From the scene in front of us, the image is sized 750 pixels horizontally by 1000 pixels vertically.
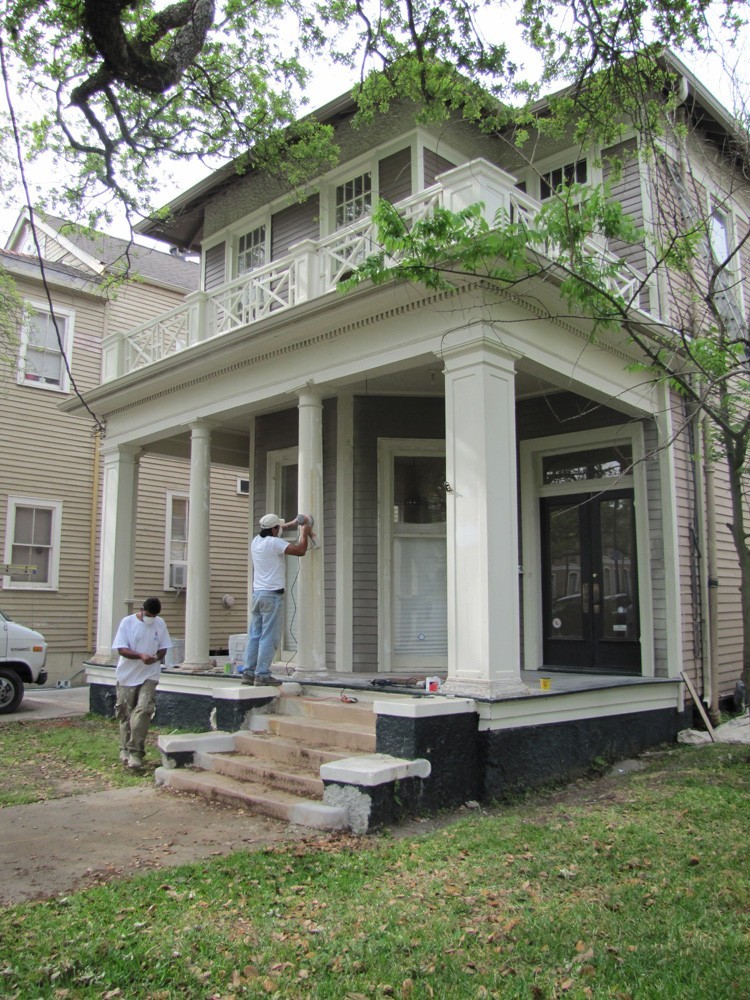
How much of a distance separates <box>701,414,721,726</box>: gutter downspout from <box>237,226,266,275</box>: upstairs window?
24.5 feet

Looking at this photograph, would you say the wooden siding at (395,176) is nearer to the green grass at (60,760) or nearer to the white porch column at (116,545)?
the white porch column at (116,545)

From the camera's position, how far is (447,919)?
4.32m

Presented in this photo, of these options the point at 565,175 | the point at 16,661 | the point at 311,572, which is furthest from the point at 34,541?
the point at 565,175

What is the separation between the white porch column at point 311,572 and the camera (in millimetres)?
9258

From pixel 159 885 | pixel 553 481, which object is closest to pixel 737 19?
pixel 553 481

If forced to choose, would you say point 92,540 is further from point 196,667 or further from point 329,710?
point 329,710

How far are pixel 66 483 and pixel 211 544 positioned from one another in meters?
3.72

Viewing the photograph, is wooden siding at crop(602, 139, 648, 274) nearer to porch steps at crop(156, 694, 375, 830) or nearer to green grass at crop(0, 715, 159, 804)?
porch steps at crop(156, 694, 375, 830)

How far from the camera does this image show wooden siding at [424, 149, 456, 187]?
455 inches

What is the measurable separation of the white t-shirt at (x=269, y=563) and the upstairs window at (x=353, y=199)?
5.63 metres

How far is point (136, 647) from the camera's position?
8.62m

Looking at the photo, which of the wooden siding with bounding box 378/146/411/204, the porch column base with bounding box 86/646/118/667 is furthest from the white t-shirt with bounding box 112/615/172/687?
the wooden siding with bounding box 378/146/411/204

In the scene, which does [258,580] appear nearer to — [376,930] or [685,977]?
[376,930]

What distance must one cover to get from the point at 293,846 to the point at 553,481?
23.5 ft
